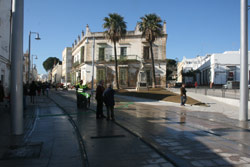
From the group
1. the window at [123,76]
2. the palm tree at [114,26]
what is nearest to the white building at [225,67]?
the window at [123,76]

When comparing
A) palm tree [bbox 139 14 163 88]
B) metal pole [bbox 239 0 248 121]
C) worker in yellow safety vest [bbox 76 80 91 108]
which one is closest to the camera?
metal pole [bbox 239 0 248 121]

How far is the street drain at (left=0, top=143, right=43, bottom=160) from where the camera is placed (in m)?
4.94

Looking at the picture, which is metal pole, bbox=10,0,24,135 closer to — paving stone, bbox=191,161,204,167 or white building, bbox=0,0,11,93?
paving stone, bbox=191,161,204,167

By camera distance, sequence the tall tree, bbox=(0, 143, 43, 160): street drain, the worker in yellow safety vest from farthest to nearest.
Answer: the tall tree, the worker in yellow safety vest, bbox=(0, 143, 43, 160): street drain

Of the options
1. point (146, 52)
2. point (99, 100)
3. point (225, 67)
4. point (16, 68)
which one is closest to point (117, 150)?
point (16, 68)

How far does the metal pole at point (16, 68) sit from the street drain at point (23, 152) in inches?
51.8

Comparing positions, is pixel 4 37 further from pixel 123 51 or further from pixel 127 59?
pixel 123 51

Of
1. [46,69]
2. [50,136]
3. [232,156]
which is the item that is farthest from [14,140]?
[46,69]

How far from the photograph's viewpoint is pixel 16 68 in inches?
263

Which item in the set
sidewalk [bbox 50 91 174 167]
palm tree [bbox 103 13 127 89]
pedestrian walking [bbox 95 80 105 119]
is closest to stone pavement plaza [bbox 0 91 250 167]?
sidewalk [bbox 50 91 174 167]

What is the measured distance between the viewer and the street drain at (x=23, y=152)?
4.94m

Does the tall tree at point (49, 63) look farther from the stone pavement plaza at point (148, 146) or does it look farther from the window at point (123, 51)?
the stone pavement plaza at point (148, 146)

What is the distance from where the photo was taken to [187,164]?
448 centimetres

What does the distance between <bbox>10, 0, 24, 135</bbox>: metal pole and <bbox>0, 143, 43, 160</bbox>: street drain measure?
1.32m
